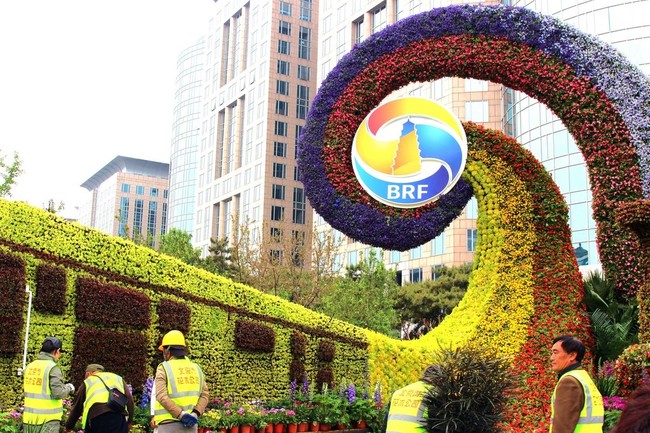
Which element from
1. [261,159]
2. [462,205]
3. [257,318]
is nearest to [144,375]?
[257,318]

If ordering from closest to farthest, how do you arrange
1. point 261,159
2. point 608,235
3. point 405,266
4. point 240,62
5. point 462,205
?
1. point 608,235
2. point 462,205
3. point 405,266
4. point 261,159
5. point 240,62

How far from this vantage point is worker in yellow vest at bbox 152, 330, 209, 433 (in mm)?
6582

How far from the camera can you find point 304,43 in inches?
2879

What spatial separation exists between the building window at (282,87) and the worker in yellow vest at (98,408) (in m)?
64.0

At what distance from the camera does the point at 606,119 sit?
41.3 ft

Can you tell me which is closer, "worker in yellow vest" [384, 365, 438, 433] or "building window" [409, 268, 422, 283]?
"worker in yellow vest" [384, 365, 438, 433]

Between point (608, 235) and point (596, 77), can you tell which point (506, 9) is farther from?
point (608, 235)

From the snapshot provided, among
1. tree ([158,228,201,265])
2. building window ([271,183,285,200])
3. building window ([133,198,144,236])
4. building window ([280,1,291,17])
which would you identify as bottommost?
tree ([158,228,201,265])

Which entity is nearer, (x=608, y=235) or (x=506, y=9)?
(x=608, y=235)

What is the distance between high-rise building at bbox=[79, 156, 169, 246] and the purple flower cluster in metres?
106

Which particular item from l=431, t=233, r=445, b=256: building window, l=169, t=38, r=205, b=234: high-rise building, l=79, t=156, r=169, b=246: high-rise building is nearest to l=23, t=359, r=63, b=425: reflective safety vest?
l=431, t=233, r=445, b=256: building window

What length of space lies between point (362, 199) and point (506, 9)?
14.3ft

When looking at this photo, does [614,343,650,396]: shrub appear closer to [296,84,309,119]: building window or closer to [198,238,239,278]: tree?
[198,238,239,278]: tree

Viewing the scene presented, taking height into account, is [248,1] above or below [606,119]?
above
